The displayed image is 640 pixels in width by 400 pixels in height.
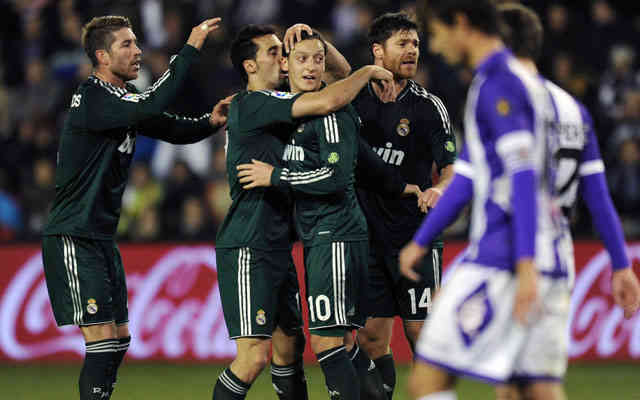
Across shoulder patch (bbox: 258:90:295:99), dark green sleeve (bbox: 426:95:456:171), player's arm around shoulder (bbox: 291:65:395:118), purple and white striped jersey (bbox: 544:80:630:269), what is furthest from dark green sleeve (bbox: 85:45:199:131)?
purple and white striped jersey (bbox: 544:80:630:269)

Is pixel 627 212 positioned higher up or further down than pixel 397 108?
further down

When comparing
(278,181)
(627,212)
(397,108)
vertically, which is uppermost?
(397,108)

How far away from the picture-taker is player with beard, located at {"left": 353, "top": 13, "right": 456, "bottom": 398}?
648 cm

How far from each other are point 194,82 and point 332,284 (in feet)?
21.8

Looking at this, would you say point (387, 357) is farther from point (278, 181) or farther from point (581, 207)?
point (581, 207)

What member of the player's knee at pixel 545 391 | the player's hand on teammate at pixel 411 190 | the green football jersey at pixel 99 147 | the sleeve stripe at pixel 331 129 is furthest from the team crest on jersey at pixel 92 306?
the player's knee at pixel 545 391

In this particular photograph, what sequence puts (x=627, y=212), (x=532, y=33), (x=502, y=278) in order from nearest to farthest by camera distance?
1. (x=502, y=278)
2. (x=532, y=33)
3. (x=627, y=212)

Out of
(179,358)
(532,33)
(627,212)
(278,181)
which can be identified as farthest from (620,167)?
(532,33)

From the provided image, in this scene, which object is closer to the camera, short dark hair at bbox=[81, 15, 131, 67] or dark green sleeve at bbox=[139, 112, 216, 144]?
short dark hair at bbox=[81, 15, 131, 67]

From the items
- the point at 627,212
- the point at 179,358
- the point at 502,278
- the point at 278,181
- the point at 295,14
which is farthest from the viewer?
the point at 295,14

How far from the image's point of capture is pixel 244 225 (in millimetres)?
5805

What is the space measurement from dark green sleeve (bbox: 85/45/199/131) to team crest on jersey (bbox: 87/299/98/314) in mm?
1050

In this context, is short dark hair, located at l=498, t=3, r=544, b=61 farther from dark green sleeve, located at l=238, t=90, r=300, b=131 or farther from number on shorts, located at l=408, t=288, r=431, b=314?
number on shorts, located at l=408, t=288, r=431, b=314

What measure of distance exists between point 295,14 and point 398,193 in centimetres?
706
